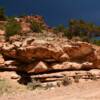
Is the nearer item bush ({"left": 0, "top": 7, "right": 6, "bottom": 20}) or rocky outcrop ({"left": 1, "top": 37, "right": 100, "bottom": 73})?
rocky outcrop ({"left": 1, "top": 37, "right": 100, "bottom": 73})

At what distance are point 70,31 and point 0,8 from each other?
17.0 meters

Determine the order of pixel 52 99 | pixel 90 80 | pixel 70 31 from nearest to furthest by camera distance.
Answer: pixel 52 99, pixel 90 80, pixel 70 31

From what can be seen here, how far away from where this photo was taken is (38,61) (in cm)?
2217

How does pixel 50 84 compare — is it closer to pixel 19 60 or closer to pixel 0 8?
pixel 19 60

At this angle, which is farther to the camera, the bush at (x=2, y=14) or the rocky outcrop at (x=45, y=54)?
the bush at (x=2, y=14)

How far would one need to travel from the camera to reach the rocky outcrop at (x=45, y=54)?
21953 mm

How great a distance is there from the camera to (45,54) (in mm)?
22094

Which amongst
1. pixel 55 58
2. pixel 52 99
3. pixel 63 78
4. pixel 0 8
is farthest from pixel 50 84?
pixel 0 8

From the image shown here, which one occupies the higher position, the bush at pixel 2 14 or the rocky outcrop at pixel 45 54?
the bush at pixel 2 14

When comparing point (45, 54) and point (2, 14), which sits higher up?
point (2, 14)

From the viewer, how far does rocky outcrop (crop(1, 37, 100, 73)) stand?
22.0 meters

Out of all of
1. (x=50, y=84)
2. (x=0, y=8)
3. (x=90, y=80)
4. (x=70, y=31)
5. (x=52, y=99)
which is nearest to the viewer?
(x=52, y=99)

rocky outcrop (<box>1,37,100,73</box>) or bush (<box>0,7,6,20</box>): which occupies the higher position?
bush (<box>0,7,6,20</box>)

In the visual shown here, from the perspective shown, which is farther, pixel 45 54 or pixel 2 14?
pixel 2 14
